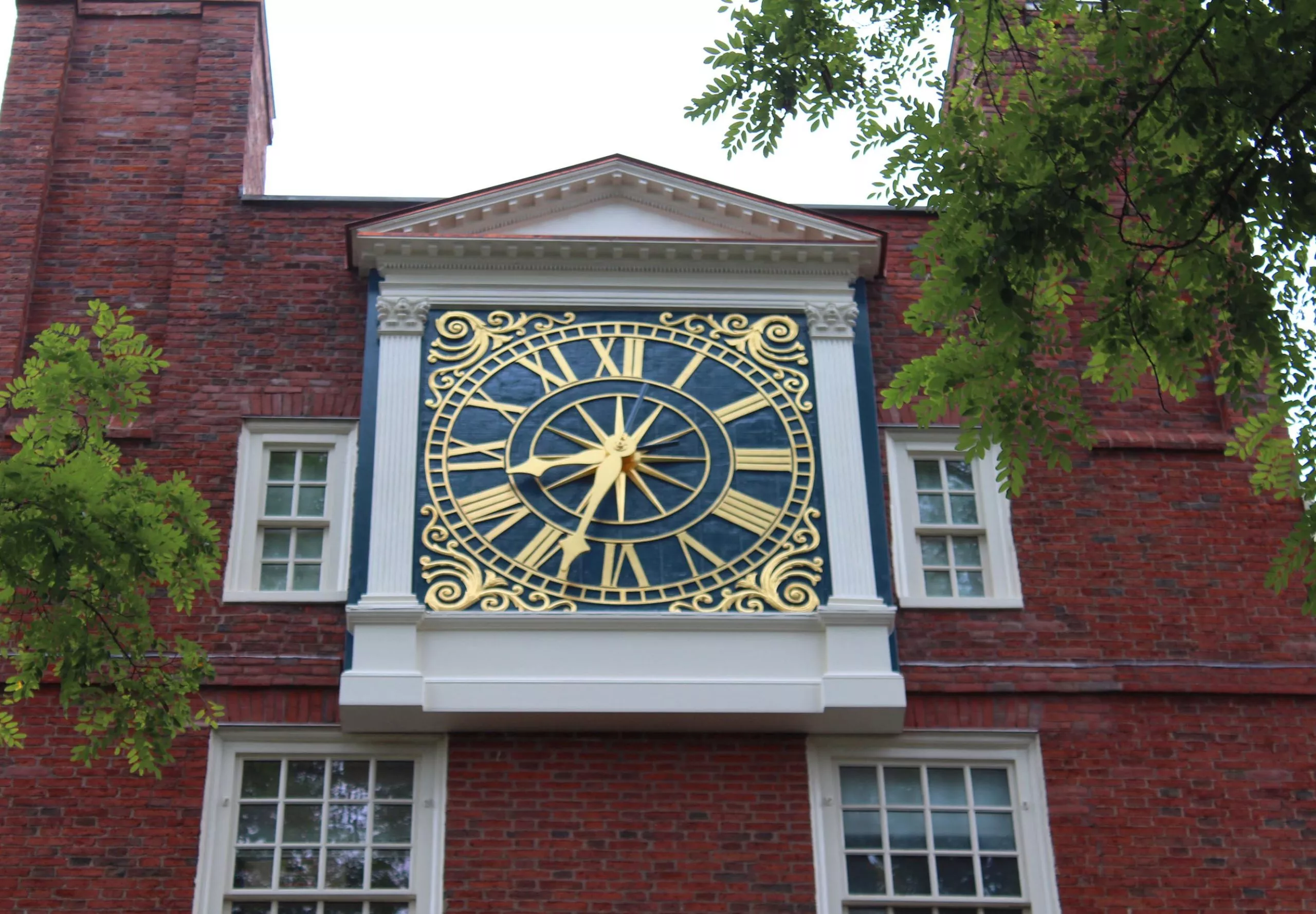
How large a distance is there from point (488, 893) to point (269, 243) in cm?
615

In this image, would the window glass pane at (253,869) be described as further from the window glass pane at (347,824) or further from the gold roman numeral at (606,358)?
the gold roman numeral at (606,358)

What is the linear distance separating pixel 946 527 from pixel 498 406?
367 cm

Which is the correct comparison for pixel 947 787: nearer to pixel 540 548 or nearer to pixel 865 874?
pixel 865 874

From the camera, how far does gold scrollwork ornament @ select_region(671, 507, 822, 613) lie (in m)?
13.4

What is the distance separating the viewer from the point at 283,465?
47.6 feet

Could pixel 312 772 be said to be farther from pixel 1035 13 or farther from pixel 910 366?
pixel 1035 13

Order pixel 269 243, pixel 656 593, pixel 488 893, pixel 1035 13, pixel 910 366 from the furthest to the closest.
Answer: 1. pixel 1035 13
2. pixel 269 243
3. pixel 656 593
4. pixel 488 893
5. pixel 910 366

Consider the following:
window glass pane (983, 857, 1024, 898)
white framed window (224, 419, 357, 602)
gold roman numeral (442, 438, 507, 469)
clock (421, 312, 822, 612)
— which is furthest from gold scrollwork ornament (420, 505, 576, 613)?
window glass pane (983, 857, 1024, 898)

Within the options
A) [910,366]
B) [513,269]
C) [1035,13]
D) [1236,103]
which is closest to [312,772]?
[513,269]

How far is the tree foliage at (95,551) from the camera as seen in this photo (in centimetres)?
1011

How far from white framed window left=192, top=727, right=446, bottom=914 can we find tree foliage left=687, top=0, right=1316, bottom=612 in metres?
4.79

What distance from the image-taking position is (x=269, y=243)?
15.6 meters

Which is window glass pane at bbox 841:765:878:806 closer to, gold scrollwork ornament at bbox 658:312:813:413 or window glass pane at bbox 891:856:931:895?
window glass pane at bbox 891:856:931:895

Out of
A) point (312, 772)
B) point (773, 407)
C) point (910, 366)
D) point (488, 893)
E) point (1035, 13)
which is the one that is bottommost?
point (488, 893)
